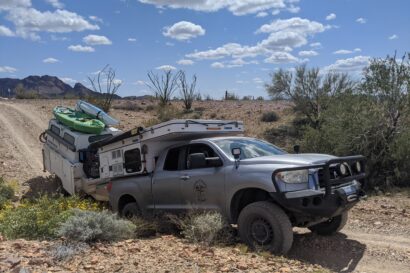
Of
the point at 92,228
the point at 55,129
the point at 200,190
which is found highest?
the point at 55,129

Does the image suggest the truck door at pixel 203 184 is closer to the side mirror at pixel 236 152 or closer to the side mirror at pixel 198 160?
the side mirror at pixel 198 160

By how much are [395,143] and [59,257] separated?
10372 millimetres

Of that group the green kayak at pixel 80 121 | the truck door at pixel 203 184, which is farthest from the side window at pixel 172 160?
the green kayak at pixel 80 121

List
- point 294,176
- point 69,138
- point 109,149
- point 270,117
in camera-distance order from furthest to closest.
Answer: point 270,117 → point 69,138 → point 109,149 → point 294,176

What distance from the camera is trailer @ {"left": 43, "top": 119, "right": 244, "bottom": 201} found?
945 cm

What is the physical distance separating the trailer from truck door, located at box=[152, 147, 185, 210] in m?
0.35

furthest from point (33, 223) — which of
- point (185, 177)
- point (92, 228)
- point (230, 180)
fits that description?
point (230, 180)

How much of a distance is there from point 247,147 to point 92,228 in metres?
3.00

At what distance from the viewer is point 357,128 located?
46.3 feet

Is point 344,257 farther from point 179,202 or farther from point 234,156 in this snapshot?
point 179,202

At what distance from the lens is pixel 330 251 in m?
7.93

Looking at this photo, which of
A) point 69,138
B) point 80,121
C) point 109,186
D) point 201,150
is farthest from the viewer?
point 80,121

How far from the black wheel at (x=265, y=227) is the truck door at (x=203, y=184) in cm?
70

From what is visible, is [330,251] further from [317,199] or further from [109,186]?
[109,186]
